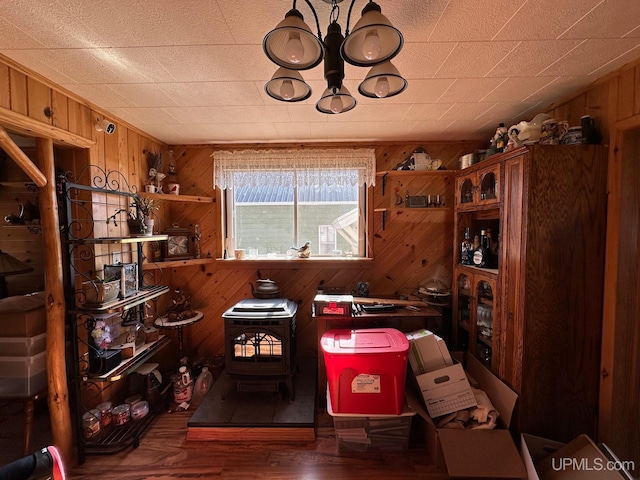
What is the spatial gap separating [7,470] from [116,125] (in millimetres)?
2165

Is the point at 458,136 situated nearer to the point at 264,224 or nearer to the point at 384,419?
the point at 264,224

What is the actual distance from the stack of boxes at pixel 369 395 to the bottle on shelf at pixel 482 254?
2.98 ft

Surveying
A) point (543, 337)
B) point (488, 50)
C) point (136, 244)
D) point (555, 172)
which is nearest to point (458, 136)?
point (555, 172)

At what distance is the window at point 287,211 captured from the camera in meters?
2.75

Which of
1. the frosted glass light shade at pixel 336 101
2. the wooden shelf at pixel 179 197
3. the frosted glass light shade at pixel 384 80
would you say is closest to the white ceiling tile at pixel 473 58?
the frosted glass light shade at pixel 384 80

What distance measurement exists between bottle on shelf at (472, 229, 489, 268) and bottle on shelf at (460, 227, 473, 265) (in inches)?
2.9

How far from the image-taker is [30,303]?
179 centimetres

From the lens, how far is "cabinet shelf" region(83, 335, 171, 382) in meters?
1.75

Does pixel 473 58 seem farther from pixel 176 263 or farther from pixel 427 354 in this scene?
pixel 176 263

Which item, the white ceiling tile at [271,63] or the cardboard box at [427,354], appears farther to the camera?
the cardboard box at [427,354]

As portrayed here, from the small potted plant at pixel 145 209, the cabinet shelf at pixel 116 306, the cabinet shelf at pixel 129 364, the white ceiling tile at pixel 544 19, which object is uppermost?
the white ceiling tile at pixel 544 19

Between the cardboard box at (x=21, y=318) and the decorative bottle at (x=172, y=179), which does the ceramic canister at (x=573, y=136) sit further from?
the cardboard box at (x=21, y=318)

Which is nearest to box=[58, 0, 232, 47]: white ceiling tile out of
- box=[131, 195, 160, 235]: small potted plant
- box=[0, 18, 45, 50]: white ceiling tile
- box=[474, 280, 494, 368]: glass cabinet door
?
box=[0, 18, 45, 50]: white ceiling tile

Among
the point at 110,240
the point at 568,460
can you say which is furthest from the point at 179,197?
the point at 568,460
